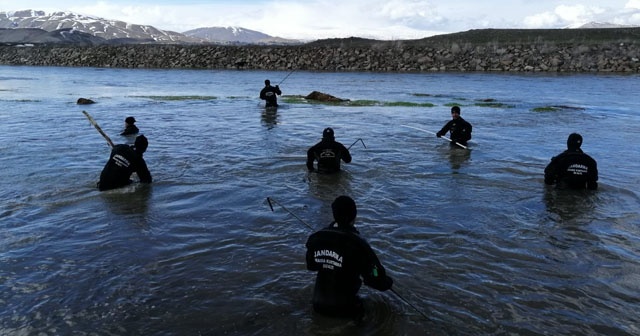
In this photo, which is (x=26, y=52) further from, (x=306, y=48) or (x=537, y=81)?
(x=537, y=81)

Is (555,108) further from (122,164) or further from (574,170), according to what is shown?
(122,164)

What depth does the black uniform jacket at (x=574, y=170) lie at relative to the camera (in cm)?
1045

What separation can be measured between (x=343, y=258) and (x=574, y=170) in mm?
7516

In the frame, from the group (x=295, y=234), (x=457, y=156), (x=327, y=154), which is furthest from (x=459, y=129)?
(x=295, y=234)

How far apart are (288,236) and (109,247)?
2.86 metres

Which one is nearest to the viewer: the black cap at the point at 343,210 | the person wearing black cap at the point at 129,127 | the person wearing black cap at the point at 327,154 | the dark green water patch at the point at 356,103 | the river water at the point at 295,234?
the black cap at the point at 343,210

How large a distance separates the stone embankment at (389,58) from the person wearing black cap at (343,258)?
57.6 metres

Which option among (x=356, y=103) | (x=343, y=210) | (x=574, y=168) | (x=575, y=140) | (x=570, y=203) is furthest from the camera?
(x=356, y=103)

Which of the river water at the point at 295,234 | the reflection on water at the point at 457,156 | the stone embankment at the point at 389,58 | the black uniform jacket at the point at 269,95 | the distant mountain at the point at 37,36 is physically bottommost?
the river water at the point at 295,234

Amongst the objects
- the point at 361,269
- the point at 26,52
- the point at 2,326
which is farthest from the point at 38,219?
the point at 26,52

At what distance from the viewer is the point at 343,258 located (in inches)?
204

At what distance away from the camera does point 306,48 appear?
2793 inches

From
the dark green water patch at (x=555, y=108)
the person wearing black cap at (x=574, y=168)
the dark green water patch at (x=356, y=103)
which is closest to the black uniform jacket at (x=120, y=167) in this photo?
the person wearing black cap at (x=574, y=168)

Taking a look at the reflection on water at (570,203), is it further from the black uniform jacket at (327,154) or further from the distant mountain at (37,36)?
the distant mountain at (37,36)
